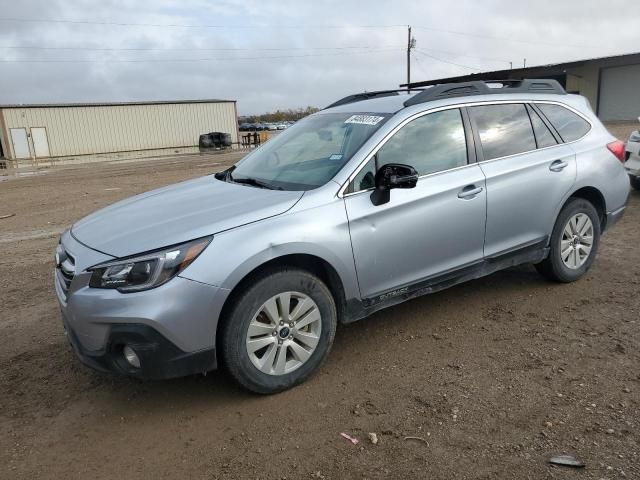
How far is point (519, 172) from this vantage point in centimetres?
439

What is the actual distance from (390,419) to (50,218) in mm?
9029

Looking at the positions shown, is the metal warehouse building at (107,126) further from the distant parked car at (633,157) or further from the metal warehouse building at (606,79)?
the distant parked car at (633,157)

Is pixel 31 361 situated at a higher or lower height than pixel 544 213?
lower

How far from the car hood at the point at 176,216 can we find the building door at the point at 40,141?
39353mm

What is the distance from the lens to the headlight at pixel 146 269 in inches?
115

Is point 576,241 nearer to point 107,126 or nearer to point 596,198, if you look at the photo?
point 596,198

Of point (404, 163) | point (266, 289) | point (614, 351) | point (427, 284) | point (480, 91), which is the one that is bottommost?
point (614, 351)

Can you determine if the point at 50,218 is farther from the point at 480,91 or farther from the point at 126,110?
the point at 126,110

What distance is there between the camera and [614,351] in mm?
3738

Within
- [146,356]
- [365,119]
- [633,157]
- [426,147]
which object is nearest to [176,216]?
[146,356]

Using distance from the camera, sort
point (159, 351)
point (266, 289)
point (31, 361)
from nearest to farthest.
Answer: point (159, 351)
point (266, 289)
point (31, 361)

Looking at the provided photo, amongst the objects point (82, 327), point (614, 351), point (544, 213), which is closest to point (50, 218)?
point (82, 327)

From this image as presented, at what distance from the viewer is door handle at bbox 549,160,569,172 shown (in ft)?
15.1

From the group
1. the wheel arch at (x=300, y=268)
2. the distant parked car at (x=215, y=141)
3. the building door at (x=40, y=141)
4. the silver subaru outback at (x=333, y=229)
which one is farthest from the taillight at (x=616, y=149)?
the building door at (x=40, y=141)
